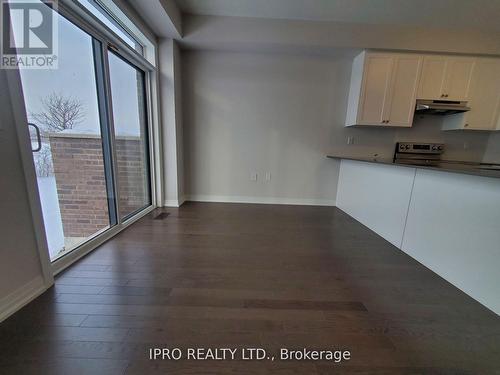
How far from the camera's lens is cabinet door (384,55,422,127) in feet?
9.93

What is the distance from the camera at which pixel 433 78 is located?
3061 mm

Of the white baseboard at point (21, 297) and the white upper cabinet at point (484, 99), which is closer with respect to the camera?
the white baseboard at point (21, 297)

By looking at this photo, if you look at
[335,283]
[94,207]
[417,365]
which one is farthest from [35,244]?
[417,365]

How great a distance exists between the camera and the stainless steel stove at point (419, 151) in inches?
136

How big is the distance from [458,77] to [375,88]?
1.23 m

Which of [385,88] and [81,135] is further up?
[385,88]

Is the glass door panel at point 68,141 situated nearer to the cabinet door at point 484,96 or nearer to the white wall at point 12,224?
the white wall at point 12,224

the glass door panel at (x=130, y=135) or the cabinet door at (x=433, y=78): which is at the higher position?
the cabinet door at (x=433, y=78)

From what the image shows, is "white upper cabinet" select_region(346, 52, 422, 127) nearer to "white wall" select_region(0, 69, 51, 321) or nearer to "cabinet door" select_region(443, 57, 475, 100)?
"cabinet door" select_region(443, 57, 475, 100)

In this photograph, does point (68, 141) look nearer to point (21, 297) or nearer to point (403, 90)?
point (21, 297)

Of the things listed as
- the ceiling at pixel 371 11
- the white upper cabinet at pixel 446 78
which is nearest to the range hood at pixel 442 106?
the white upper cabinet at pixel 446 78

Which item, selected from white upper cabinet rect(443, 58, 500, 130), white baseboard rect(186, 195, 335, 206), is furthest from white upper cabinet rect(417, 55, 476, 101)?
white baseboard rect(186, 195, 335, 206)

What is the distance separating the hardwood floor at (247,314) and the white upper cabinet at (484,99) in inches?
110

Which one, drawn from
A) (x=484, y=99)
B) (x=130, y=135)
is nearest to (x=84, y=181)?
(x=130, y=135)
